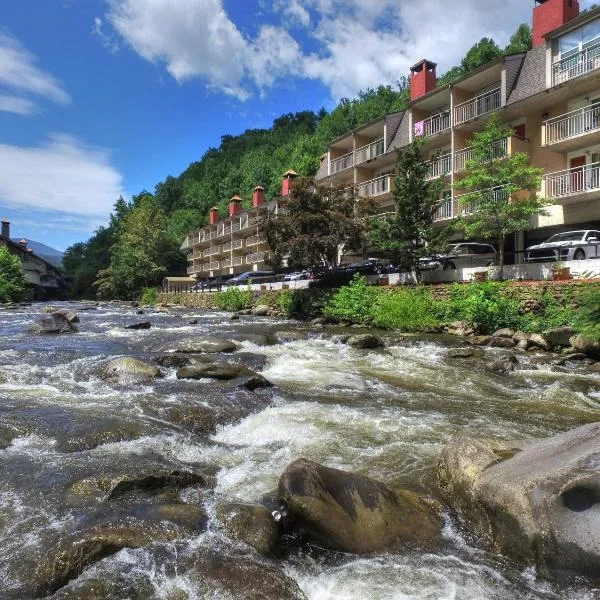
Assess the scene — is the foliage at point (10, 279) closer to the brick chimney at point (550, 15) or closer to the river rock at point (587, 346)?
the brick chimney at point (550, 15)

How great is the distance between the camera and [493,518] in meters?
4.53

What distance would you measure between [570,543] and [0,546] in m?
4.87

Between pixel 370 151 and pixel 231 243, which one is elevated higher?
pixel 370 151

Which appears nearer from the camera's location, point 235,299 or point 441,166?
point 441,166

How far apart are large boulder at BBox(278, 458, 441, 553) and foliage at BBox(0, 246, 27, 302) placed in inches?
2226

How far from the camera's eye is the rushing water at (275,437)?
12.8ft

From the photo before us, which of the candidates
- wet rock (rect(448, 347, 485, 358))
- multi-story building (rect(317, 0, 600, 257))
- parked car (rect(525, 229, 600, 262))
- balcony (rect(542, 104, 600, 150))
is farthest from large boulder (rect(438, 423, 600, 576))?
balcony (rect(542, 104, 600, 150))

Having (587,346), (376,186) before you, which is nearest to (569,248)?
(587,346)

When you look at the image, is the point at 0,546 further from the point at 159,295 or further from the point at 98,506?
the point at 159,295

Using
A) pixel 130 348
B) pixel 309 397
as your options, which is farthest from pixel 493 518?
pixel 130 348

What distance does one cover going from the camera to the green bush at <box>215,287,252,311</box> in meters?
37.4

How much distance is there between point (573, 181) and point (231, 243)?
47186 millimetres

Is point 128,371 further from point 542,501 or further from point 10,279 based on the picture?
point 10,279

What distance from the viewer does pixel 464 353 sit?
14719 mm
